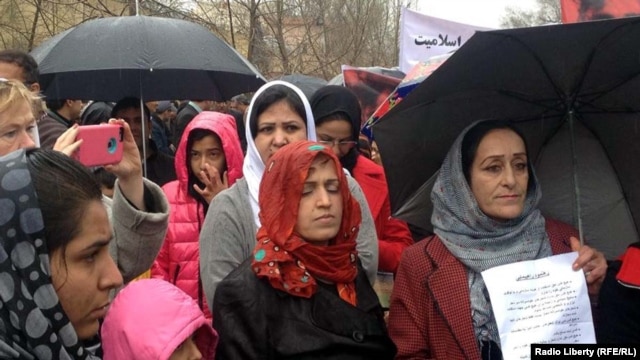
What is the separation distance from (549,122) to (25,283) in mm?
2260

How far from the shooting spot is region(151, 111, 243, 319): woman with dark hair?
11.0 ft

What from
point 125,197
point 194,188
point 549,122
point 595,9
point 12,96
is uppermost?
point 595,9

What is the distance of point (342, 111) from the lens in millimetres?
3953

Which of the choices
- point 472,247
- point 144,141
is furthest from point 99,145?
point 144,141

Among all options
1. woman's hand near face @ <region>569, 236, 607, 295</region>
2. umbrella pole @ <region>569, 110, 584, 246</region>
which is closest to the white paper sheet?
woman's hand near face @ <region>569, 236, 607, 295</region>

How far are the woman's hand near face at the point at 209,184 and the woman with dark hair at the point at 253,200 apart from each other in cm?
49

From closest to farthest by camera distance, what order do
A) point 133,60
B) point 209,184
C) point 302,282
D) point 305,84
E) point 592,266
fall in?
point 302,282
point 592,266
point 209,184
point 133,60
point 305,84

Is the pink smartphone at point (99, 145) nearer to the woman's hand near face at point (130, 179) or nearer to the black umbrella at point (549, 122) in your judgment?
the woman's hand near face at point (130, 179)

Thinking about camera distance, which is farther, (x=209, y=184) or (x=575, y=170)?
(x=209, y=184)

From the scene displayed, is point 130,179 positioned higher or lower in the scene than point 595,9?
lower

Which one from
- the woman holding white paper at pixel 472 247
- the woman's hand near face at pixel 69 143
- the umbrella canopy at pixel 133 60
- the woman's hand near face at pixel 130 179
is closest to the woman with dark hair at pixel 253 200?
the woman holding white paper at pixel 472 247

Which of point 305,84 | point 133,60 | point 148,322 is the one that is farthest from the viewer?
point 305,84

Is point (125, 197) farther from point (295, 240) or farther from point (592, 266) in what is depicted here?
point (592, 266)

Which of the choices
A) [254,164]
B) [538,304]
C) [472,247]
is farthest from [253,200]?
[538,304]
